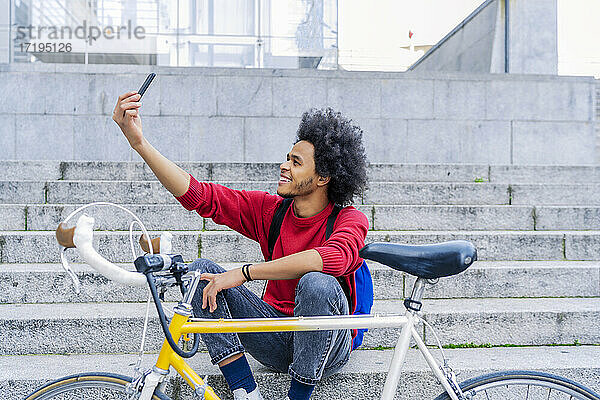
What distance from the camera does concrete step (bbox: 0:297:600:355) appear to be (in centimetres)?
344

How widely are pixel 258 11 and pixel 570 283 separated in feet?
22.6

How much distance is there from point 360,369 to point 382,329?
1.79 feet

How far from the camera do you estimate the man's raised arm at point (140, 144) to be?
232 centimetres

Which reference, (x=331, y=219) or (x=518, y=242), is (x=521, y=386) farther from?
(x=518, y=242)

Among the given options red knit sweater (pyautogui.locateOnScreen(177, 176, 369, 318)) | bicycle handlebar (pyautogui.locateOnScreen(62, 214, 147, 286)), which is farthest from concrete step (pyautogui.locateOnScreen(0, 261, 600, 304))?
bicycle handlebar (pyautogui.locateOnScreen(62, 214, 147, 286))

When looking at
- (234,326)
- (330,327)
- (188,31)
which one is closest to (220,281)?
(234,326)

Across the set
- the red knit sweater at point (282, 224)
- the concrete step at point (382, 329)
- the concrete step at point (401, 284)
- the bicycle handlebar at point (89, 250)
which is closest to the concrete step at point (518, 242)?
the concrete step at point (401, 284)

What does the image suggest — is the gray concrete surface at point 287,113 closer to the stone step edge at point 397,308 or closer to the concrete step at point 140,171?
the concrete step at point 140,171

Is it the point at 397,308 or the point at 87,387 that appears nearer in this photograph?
the point at 87,387

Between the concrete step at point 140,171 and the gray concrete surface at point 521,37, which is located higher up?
the gray concrete surface at point 521,37

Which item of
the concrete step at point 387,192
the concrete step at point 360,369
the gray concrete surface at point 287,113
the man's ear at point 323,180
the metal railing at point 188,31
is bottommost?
the concrete step at point 360,369

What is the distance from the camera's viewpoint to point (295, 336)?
2.50 metres

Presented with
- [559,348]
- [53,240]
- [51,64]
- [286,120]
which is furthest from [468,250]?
[51,64]

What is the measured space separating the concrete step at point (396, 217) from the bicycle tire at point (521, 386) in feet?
9.51
